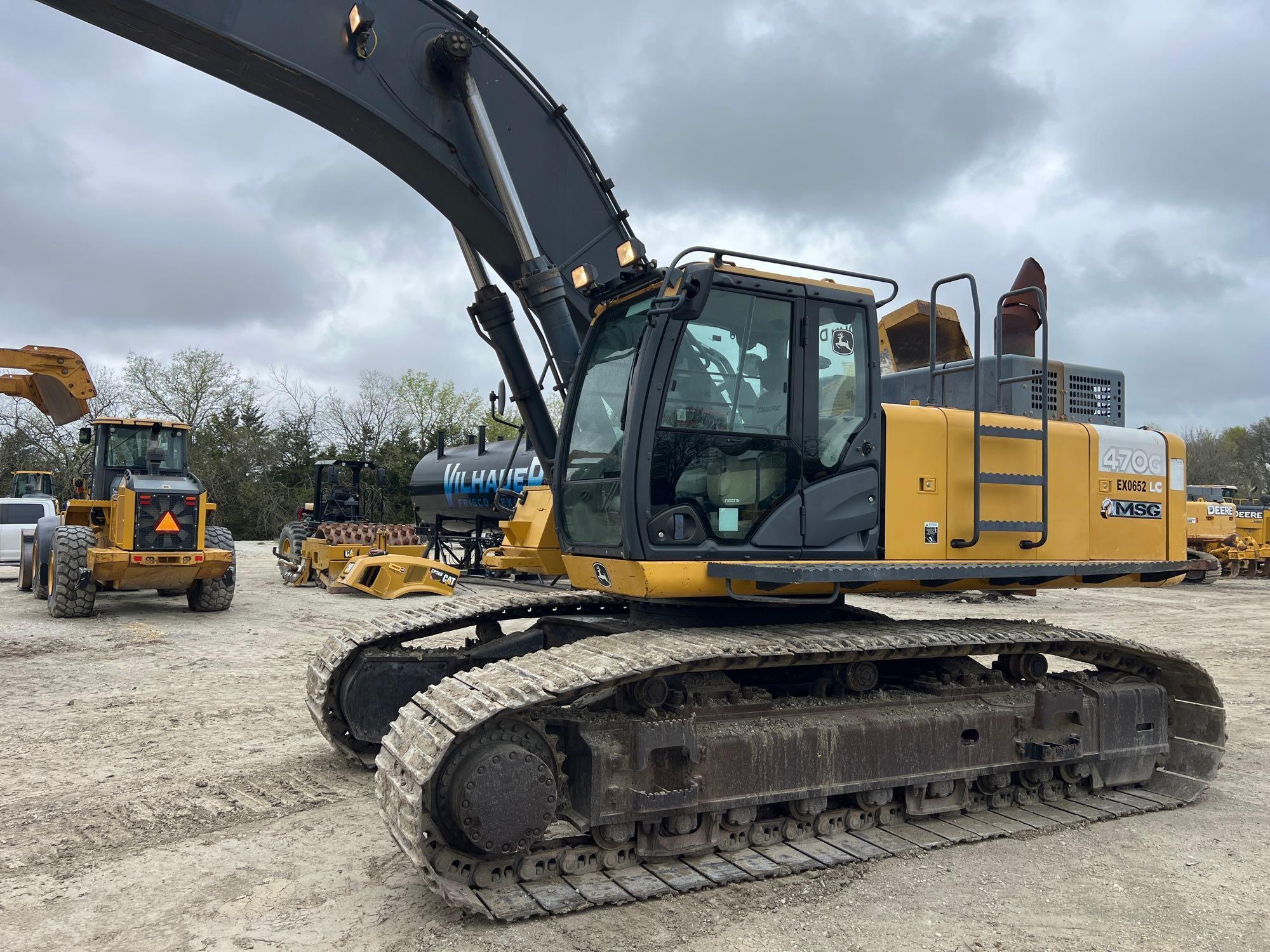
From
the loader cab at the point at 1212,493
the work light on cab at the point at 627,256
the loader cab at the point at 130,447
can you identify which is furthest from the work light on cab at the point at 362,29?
the loader cab at the point at 1212,493

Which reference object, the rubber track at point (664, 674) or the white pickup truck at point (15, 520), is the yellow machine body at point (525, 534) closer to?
the rubber track at point (664, 674)

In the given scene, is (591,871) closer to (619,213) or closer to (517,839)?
(517,839)

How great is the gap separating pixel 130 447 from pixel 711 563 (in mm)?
13025

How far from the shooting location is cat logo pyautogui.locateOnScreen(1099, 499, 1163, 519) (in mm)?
6082

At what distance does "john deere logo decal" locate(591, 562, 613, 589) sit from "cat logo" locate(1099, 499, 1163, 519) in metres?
3.13

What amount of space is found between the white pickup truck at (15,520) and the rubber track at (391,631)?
1722cm

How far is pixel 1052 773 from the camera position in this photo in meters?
5.89

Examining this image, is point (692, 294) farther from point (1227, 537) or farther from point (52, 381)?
point (1227, 537)

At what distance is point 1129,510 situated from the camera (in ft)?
20.3

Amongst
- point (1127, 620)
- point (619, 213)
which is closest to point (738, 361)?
point (619, 213)

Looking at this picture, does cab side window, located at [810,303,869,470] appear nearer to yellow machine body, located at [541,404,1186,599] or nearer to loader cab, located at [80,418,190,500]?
yellow machine body, located at [541,404,1186,599]

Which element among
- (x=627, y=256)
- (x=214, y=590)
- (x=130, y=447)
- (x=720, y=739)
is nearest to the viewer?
(x=720, y=739)

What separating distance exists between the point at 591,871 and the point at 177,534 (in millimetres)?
10523

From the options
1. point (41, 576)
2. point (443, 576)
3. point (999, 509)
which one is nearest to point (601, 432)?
point (999, 509)
